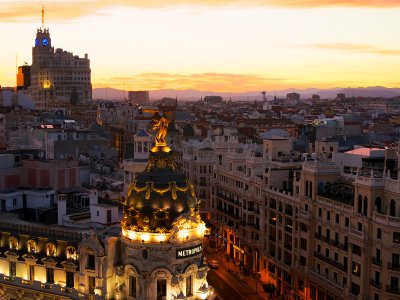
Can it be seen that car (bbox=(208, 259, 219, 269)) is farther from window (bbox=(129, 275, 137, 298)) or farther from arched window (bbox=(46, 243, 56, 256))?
window (bbox=(129, 275, 137, 298))

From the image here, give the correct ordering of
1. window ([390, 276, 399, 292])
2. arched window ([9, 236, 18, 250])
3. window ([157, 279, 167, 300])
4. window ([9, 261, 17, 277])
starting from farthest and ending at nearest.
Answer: window ([390, 276, 399, 292]), arched window ([9, 236, 18, 250]), window ([9, 261, 17, 277]), window ([157, 279, 167, 300])

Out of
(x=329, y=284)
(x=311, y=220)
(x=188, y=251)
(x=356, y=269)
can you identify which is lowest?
(x=329, y=284)

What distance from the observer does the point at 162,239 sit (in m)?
56.1

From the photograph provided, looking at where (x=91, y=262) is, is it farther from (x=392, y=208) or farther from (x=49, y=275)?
(x=392, y=208)

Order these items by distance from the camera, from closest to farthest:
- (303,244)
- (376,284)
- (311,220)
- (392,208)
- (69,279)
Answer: (69,279) < (392,208) < (376,284) < (311,220) < (303,244)

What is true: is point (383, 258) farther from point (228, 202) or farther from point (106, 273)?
point (228, 202)

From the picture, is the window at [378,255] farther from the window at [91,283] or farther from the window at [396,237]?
the window at [91,283]

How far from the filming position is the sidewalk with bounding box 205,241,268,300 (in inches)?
3976

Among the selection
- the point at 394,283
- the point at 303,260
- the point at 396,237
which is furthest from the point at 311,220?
the point at 394,283

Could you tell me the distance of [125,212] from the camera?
57.6 metres

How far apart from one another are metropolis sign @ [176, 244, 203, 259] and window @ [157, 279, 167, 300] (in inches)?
108

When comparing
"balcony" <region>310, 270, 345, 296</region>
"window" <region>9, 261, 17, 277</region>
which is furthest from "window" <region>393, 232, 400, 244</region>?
"window" <region>9, 261, 17, 277</region>

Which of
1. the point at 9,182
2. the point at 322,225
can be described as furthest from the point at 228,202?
the point at 9,182

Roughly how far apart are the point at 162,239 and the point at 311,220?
130ft
